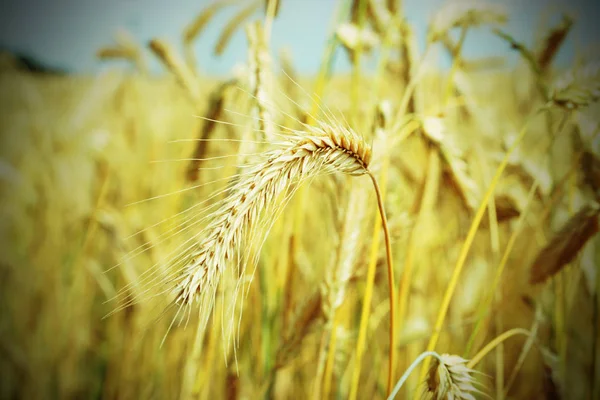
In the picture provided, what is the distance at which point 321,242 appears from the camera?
4.28 feet

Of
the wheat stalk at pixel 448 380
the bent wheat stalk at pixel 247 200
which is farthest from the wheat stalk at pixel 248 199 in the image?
the wheat stalk at pixel 448 380

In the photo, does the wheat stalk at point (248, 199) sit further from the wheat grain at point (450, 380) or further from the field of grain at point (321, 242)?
the wheat grain at point (450, 380)

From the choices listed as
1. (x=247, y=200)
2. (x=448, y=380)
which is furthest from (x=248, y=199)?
(x=448, y=380)

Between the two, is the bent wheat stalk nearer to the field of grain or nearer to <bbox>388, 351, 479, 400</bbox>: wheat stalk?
the field of grain

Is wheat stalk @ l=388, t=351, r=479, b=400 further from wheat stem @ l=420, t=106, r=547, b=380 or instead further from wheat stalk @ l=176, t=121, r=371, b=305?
wheat stalk @ l=176, t=121, r=371, b=305

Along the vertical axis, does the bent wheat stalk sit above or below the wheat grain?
above

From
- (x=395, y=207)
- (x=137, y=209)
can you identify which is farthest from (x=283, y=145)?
(x=137, y=209)

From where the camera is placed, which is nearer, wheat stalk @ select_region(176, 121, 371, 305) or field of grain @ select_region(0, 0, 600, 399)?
wheat stalk @ select_region(176, 121, 371, 305)

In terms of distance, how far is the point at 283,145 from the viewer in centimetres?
39

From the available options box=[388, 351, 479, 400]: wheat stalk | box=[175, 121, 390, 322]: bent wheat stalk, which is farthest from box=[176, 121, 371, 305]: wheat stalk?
box=[388, 351, 479, 400]: wheat stalk

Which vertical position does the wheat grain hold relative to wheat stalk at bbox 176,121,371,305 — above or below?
below

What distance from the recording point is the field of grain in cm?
47

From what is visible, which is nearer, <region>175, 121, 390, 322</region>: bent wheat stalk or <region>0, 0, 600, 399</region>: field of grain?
<region>175, 121, 390, 322</region>: bent wheat stalk

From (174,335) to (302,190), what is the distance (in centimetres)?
61
